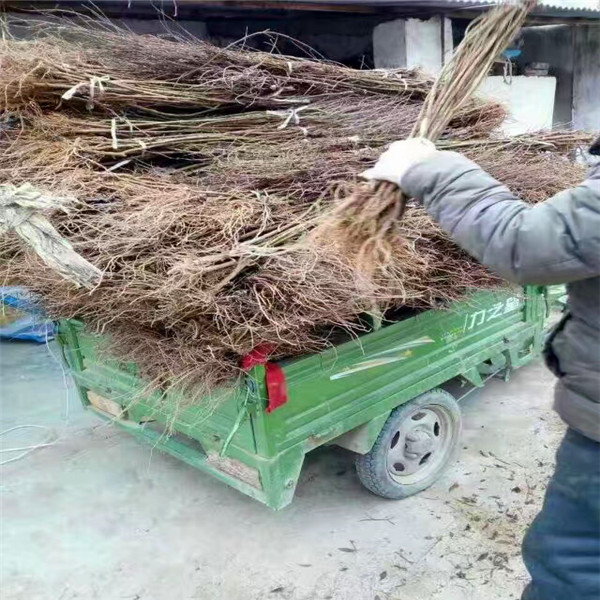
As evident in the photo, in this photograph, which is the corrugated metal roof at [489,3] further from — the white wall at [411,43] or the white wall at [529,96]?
the white wall at [529,96]

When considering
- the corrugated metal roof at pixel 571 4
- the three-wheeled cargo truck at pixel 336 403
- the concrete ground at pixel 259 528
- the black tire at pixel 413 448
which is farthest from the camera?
the corrugated metal roof at pixel 571 4

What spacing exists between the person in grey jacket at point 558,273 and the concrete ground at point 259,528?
105cm

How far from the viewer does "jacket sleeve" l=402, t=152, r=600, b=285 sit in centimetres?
110

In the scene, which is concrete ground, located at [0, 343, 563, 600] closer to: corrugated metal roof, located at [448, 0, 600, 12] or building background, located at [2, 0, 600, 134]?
building background, located at [2, 0, 600, 134]

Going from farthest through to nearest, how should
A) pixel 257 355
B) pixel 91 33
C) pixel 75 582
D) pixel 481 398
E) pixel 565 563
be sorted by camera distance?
pixel 481 398
pixel 91 33
pixel 75 582
pixel 257 355
pixel 565 563

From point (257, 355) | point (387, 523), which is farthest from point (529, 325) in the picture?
point (257, 355)

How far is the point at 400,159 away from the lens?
131 centimetres

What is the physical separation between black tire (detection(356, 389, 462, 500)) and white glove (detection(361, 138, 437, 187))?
1652 millimetres

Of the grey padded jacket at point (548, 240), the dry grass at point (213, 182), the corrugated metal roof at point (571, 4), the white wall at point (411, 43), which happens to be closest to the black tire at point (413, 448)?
the dry grass at point (213, 182)

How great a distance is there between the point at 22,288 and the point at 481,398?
2.98 m

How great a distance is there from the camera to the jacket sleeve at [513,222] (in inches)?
43.2

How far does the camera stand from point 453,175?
1.20 meters

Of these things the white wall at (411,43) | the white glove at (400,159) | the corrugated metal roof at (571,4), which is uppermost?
the corrugated metal roof at (571,4)

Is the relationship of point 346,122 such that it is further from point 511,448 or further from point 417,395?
point 511,448
